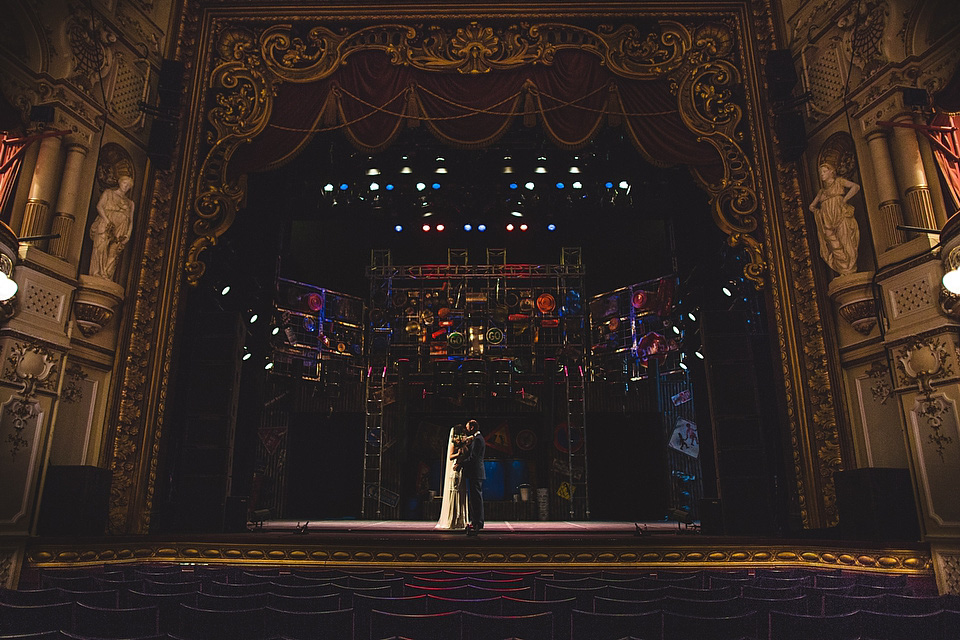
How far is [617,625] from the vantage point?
328cm

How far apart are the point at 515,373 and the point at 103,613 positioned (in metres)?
13.1

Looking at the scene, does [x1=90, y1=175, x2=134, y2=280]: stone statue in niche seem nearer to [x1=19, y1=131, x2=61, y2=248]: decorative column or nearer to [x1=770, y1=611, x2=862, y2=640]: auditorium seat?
[x1=19, y1=131, x2=61, y2=248]: decorative column

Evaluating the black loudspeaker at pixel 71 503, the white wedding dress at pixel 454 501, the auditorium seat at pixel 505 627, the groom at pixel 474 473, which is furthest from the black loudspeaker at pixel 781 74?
the black loudspeaker at pixel 71 503

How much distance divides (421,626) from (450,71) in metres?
8.24

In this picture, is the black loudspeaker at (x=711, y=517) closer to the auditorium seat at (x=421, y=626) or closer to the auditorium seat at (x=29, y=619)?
the auditorium seat at (x=421, y=626)

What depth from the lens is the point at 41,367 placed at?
703 cm

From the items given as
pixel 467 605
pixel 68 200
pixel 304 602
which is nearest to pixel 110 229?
pixel 68 200

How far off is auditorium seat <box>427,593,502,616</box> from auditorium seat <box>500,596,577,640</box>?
9 centimetres

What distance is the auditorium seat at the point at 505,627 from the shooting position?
3.20 m

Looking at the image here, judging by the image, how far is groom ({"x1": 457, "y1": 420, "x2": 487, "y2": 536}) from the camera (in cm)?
904

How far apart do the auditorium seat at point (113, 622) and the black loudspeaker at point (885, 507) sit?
697 centimetres

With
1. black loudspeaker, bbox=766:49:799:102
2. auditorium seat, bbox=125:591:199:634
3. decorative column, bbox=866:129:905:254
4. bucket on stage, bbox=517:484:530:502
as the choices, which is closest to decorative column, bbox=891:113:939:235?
decorative column, bbox=866:129:905:254

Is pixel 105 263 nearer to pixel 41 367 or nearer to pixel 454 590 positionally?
pixel 41 367

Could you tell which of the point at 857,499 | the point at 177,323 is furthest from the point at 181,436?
the point at 857,499
